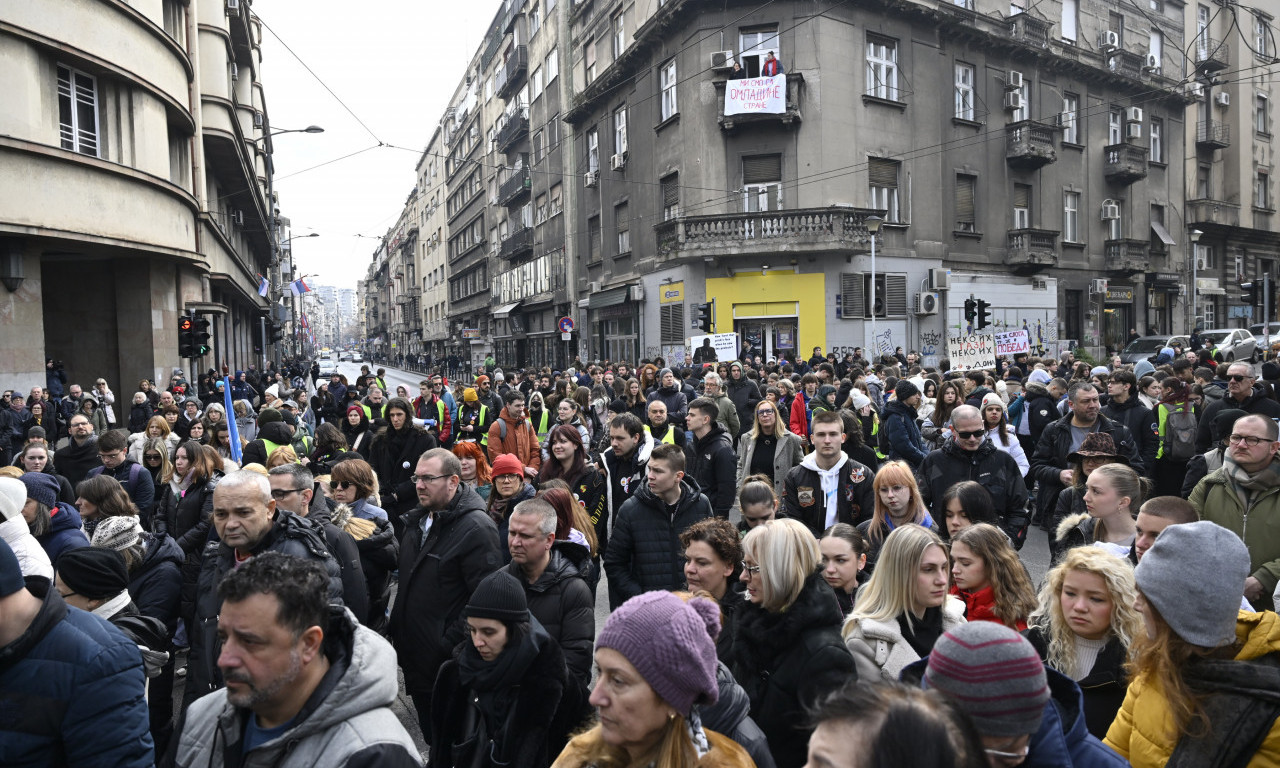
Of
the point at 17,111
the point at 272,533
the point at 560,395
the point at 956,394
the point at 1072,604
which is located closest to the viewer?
the point at 1072,604

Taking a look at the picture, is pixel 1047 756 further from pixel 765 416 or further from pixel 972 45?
pixel 972 45

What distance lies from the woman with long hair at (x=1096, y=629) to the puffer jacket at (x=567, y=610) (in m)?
1.92

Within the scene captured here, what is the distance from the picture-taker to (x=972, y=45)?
1139 inches

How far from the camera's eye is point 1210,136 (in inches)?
1553

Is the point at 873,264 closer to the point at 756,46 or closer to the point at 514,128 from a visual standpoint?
the point at 756,46

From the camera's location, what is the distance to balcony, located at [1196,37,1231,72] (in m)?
36.3

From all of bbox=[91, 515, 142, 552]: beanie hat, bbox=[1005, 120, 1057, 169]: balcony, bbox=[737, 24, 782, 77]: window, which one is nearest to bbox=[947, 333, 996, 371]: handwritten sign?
bbox=[737, 24, 782, 77]: window

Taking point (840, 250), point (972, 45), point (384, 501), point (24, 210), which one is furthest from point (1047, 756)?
point (972, 45)

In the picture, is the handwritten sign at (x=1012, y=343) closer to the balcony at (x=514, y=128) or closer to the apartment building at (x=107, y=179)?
the apartment building at (x=107, y=179)

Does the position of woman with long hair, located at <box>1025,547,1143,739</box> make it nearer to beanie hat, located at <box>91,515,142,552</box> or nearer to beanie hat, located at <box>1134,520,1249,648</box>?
beanie hat, located at <box>1134,520,1249,648</box>

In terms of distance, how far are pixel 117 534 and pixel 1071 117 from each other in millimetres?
36273

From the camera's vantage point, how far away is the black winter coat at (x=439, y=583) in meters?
4.27

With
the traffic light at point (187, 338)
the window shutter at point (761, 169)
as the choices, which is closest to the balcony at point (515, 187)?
the window shutter at point (761, 169)

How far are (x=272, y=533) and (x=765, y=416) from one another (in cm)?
465
